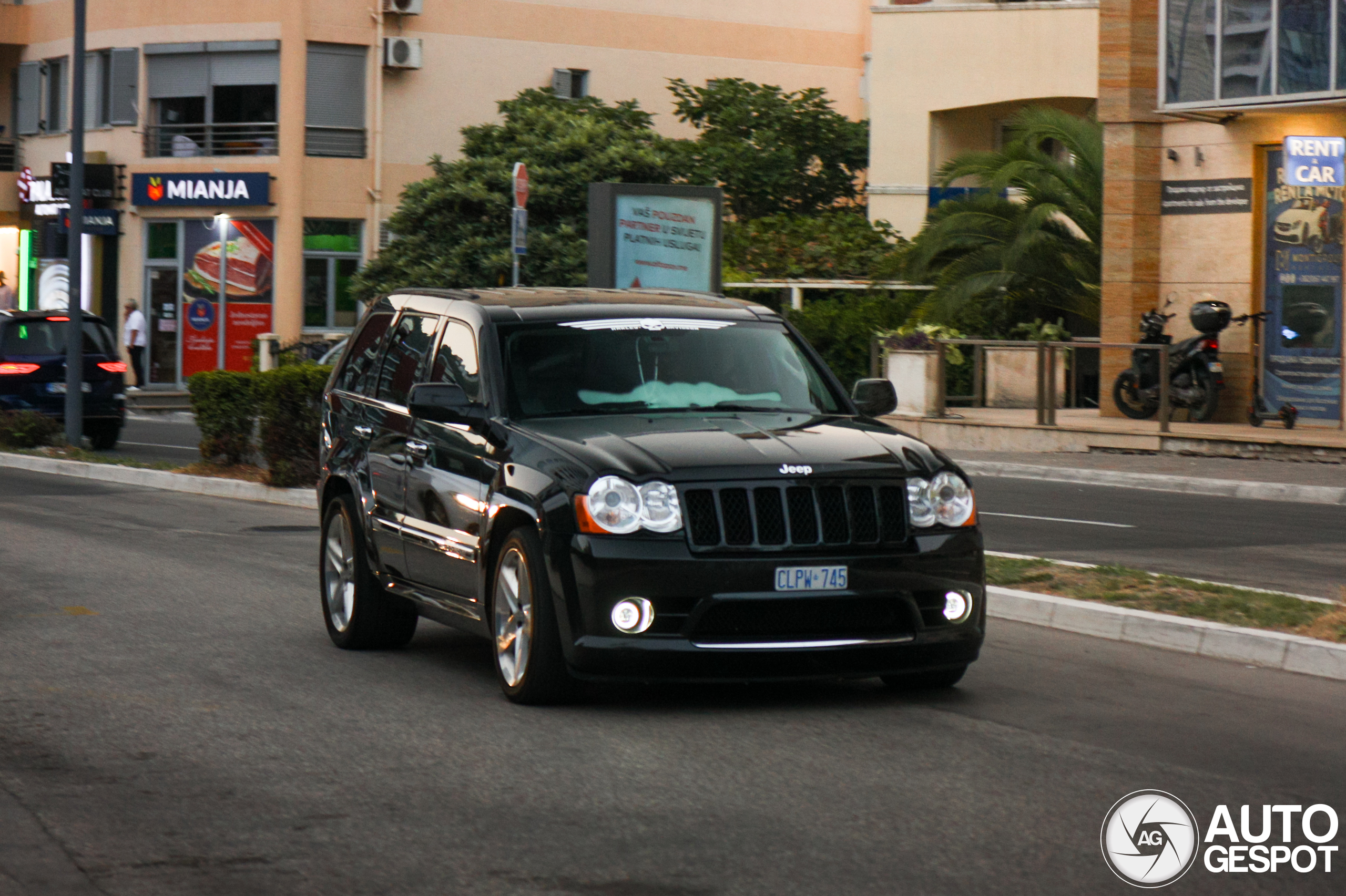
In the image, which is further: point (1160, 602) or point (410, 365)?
point (1160, 602)

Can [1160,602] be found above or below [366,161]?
below

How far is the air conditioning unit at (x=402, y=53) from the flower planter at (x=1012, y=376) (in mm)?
21423

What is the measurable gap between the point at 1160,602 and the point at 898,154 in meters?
29.6

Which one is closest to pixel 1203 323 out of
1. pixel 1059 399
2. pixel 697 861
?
pixel 1059 399

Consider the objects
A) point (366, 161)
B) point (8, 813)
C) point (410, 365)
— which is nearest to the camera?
point (8, 813)

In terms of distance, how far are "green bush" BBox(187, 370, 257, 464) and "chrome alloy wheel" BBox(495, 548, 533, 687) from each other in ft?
39.6

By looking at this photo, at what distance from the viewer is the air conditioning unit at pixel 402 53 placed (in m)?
43.2

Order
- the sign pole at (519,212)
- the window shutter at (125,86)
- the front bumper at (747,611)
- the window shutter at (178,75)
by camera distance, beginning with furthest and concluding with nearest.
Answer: the window shutter at (125,86)
the window shutter at (178,75)
the sign pole at (519,212)
the front bumper at (747,611)

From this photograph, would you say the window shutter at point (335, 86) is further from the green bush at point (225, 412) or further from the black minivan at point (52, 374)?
the green bush at point (225, 412)

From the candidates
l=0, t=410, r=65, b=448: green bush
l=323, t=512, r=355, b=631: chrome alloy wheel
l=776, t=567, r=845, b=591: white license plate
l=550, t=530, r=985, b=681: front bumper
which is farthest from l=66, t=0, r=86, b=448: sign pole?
l=776, t=567, r=845, b=591: white license plate

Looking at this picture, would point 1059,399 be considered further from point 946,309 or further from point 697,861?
point 697,861

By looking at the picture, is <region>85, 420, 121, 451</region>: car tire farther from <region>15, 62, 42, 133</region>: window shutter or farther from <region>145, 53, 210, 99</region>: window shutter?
<region>15, 62, 42, 133</region>: window shutter

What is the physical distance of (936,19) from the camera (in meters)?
37.8

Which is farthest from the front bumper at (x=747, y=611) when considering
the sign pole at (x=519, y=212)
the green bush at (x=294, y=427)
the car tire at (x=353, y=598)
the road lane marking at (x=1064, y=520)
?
the sign pole at (x=519, y=212)
